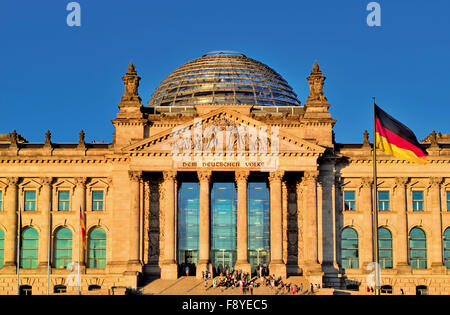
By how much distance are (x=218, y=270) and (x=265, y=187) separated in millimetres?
10953

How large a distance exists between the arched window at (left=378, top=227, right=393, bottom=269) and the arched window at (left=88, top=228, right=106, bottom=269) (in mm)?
31622

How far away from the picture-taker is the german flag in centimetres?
4838

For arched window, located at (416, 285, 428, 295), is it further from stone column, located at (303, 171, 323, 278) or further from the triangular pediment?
the triangular pediment

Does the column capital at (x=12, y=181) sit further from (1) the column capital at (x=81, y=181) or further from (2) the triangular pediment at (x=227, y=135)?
(2) the triangular pediment at (x=227, y=135)

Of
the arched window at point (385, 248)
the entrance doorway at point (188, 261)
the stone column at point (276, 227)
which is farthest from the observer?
the arched window at point (385, 248)

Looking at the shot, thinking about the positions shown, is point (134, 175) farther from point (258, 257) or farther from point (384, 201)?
point (384, 201)

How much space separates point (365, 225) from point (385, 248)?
3.64 meters

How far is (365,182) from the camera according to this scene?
276 ft

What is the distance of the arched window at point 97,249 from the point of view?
83562 millimetres

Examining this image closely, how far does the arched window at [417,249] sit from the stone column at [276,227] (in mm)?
16248

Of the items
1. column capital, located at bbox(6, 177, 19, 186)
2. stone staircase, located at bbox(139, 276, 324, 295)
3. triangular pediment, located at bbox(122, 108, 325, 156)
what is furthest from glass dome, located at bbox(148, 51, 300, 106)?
stone staircase, located at bbox(139, 276, 324, 295)

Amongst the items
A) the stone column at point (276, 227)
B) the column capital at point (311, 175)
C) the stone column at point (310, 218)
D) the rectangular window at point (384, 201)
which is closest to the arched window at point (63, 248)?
the stone column at point (276, 227)
